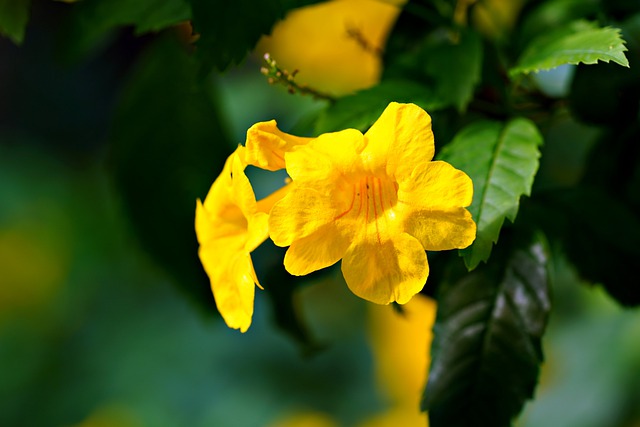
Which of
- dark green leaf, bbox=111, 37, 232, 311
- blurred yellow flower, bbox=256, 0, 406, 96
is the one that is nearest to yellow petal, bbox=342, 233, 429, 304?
dark green leaf, bbox=111, 37, 232, 311

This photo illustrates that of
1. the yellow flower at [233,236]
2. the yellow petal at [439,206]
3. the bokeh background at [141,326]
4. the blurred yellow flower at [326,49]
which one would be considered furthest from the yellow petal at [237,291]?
the blurred yellow flower at [326,49]

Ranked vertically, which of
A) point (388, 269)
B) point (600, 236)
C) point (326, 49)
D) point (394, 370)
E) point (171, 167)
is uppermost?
point (388, 269)

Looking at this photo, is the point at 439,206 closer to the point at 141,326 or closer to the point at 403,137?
the point at 403,137

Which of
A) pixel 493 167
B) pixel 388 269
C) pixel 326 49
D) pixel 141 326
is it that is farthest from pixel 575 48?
pixel 141 326

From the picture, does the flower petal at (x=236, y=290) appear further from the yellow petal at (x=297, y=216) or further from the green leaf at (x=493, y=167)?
the green leaf at (x=493, y=167)

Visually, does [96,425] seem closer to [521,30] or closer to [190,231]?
[190,231]

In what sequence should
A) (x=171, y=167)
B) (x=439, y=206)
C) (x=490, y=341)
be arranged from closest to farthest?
1. (x=439, y=206)
2. (x=490, y=341)
3. (x=171, y=167)
